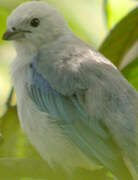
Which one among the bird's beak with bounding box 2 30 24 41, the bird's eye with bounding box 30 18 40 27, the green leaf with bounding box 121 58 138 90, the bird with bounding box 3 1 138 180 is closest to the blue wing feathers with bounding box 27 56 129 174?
the bird with bounding box 3 1 138 180

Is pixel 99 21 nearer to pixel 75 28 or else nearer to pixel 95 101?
pixel 75 28

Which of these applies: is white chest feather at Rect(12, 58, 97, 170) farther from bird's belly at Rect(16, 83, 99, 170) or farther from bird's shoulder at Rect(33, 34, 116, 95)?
bird's shoulder at Rect(33, 34, 116, 95)

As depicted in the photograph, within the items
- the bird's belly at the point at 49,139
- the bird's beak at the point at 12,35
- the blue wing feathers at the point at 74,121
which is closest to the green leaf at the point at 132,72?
the blue wing feathers at the point at 74,121

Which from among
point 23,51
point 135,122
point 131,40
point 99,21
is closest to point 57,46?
point 23,51

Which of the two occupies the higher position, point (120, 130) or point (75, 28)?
point (120, 130)

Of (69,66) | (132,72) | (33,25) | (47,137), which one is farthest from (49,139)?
(33,25)

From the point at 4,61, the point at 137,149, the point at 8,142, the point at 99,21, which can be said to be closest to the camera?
the point at 137,149

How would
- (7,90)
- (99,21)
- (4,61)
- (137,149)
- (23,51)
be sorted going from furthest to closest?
(99,21)
(4,61)
(7,90)
(23,51)
(137,149)
